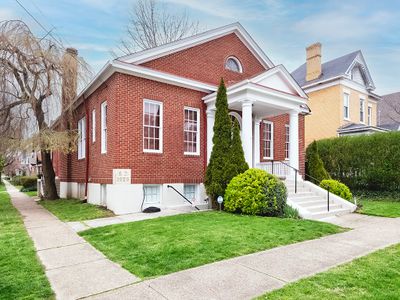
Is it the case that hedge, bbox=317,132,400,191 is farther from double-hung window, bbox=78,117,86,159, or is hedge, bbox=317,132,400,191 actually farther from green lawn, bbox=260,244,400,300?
double-hung window, bbox=78,117,86,159

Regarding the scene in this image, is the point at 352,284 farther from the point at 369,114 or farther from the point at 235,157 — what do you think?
the point at 369,114

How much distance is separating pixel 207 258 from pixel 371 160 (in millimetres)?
13205

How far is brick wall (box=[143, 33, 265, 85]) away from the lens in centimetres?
1283

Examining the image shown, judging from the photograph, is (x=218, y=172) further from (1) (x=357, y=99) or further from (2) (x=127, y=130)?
(1) (x=357, y=99)

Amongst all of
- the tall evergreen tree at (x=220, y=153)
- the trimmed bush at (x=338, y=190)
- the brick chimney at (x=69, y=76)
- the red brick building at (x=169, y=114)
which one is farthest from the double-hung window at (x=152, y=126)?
the trimmed bush at (x=338, y=190)

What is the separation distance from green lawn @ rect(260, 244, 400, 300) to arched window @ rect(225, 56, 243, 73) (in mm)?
11348

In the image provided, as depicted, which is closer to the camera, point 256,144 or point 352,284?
Answer: point 352,284

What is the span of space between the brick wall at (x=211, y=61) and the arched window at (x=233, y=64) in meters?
0.17

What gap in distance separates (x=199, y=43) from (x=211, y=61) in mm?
964

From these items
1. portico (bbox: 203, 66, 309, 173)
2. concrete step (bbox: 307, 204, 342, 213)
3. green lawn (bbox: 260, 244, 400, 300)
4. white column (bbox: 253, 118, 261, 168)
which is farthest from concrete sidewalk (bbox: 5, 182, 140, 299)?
white column (bbox: 253, 118, 261, 168)

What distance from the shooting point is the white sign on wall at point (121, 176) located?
10.6 m

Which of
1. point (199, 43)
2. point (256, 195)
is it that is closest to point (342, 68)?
point (199, 43)

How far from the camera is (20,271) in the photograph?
4.84 m

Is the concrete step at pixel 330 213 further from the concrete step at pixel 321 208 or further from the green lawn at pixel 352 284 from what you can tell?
the green lawn at pixel 352 284
